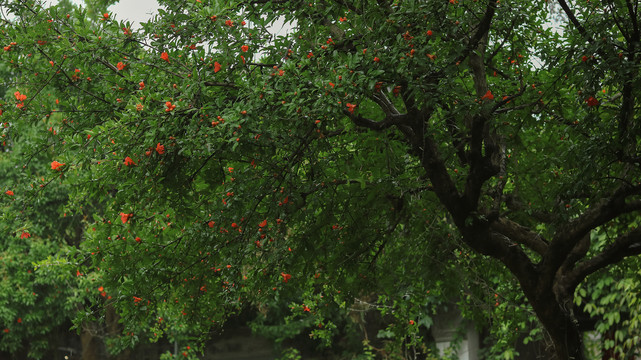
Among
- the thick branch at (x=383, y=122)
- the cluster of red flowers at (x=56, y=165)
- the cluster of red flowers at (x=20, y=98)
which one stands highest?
the cluster of red flowers at (x=20, y=98)

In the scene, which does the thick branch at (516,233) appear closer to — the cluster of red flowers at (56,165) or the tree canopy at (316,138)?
the tree canopy at (316,138)

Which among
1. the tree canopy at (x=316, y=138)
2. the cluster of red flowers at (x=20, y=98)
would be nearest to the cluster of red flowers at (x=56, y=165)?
the tree canopy at (x=316, y=138)

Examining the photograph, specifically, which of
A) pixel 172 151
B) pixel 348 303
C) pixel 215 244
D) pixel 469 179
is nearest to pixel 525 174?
pixel 469 179

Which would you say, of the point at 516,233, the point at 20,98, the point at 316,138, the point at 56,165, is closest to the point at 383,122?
the point at 316,138

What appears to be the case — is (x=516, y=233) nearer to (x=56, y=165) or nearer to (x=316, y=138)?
(x=316, y=138)

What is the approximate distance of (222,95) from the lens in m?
6.10

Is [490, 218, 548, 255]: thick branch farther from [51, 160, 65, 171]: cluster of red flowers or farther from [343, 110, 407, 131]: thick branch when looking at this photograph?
A: [51, 160, 65, 171]: cluster of red flowers

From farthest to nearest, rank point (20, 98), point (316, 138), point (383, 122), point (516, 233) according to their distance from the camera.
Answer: point (516, 233)
point (20, 98)
point (383, 122)
point (316, 138)

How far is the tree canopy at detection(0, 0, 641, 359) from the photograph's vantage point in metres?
5.44

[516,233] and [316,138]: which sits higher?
[316,138]

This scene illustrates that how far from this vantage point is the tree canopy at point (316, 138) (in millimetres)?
5438

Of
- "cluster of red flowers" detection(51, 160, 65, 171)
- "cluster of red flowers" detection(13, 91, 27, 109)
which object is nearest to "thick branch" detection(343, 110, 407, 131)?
"cluster of red flowers" detection(51, 160, 65, 171)

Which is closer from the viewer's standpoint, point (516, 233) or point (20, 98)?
point (20, 98)

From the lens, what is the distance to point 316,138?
613cm
